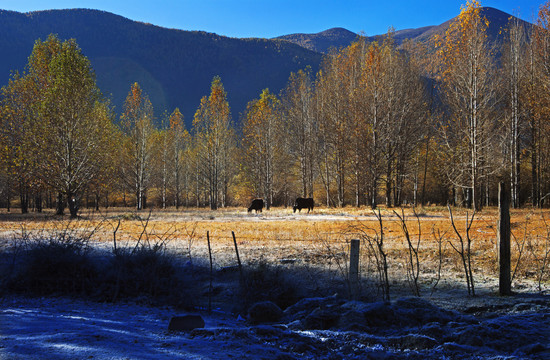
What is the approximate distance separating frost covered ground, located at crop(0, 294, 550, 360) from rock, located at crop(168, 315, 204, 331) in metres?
0.14

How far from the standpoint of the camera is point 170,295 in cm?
754

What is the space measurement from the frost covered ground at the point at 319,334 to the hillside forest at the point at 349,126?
52.9 ft

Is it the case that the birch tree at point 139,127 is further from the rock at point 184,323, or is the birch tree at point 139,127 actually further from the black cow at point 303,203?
the rock at point 184,323

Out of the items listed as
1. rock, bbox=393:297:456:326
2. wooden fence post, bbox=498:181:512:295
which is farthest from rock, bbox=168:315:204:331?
wooden fence post, bbox=498:181:512:295

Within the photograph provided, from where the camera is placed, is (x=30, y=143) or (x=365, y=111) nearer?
(x=30, y=143)

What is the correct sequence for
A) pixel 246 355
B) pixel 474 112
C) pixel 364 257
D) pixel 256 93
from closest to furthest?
pixel 246 355 → pixel 364 257 → pixel 474 112 → pixel 256 93

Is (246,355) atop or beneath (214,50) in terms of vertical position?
beneath

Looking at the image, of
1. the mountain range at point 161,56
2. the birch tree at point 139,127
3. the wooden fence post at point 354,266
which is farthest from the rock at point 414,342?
the mountain range at point 161,56

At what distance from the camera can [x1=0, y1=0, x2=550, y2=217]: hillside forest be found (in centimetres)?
2431

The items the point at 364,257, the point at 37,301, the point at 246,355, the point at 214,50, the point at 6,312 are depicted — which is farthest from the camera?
the point at 214,50

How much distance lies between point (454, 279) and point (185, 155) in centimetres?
5628

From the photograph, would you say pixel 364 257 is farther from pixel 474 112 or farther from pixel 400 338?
pixel 474 112

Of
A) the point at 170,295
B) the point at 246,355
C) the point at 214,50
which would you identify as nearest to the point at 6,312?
the point at 170,295

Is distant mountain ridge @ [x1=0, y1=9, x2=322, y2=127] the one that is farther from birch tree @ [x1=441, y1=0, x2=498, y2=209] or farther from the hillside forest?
birch tree @ [x1=441, y1=0, x2=498, y2=209]
